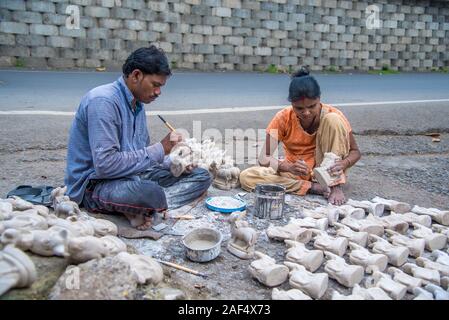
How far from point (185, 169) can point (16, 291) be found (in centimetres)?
173

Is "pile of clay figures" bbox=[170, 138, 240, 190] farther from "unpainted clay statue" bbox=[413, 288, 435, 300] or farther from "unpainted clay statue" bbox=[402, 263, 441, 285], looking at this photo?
"unpainted clay statue" bbox=[413, 288, 435, 300]

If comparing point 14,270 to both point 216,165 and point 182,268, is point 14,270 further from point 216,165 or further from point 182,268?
point 216,165

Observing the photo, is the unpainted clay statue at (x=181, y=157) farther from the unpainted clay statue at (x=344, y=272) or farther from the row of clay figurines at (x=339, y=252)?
the unpainted clay statue at (x=344, y=272)

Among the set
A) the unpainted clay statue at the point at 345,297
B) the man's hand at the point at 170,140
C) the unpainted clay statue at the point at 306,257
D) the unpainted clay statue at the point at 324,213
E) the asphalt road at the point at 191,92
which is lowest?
the unpainted clay statue at the point at 345,297

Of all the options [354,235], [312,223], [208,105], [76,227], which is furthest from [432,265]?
[208,105]

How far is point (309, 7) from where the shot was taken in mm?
15359

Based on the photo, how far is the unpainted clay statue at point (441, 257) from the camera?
264 centimetres

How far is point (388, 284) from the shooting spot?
231 cm

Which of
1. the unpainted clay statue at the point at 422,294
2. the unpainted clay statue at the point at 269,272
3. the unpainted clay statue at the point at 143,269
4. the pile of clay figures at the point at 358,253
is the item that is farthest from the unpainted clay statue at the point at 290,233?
the unpainted clay statue at the point at 143,269

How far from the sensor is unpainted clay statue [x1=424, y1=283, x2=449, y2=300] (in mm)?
2223

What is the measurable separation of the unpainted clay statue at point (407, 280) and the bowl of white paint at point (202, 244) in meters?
1.00
